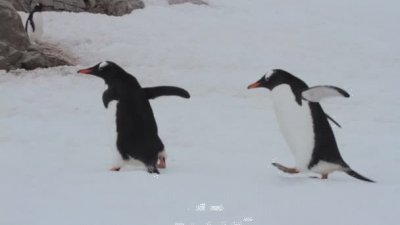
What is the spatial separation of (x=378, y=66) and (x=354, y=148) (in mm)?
4720

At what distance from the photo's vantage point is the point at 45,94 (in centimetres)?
766

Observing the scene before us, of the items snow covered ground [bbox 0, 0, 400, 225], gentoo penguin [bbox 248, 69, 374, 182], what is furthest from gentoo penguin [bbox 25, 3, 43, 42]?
gentoo penguin [bbox 248, 69, 374, 182]

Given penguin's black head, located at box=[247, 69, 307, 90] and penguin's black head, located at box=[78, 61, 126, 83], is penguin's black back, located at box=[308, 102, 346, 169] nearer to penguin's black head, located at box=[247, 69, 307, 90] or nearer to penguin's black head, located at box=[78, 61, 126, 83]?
penguin's black head, located at box=[247, 69, 307, 90]

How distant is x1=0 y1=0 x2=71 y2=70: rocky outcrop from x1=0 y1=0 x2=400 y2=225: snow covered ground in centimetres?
42

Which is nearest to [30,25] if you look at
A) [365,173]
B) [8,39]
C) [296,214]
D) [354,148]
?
[8,39]

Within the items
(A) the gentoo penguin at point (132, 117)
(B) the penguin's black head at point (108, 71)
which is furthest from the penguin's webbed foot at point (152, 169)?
(B) the penguin's black head at point (108, 71)

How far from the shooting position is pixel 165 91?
4.09m

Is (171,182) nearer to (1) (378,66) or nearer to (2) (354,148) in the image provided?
(2) (354,148)

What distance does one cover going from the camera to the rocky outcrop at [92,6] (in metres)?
13.2

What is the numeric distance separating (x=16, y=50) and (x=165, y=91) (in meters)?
5.56

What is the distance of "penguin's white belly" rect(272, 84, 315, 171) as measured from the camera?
3752 mm

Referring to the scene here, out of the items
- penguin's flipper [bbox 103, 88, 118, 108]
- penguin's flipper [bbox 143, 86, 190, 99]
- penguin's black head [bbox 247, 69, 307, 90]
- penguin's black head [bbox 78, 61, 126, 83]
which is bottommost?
penguin's flipper [bbox 103, 88, 118, 108]

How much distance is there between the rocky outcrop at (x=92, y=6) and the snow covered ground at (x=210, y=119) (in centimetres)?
53

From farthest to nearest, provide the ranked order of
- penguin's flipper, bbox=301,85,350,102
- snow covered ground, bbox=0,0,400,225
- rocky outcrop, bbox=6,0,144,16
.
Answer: rocky outcrop, bbox=6,0,144,16 → penguin's flipper, bbox=301,85,350,102 → snow covered ground, bbox=0,0,400,225
